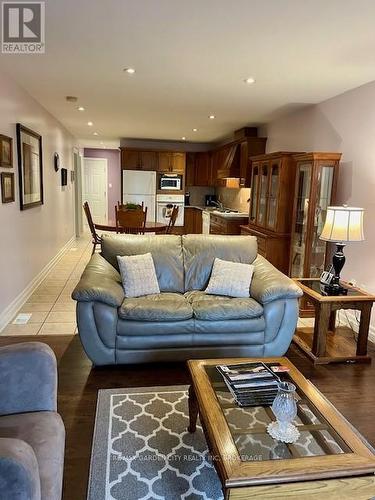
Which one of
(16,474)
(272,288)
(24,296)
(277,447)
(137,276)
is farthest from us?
(24,296)

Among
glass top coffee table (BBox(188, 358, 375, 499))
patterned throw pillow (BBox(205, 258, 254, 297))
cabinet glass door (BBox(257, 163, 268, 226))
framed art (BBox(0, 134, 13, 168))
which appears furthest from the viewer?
cabinet glass door (BBox(257, 163, 268, 226))

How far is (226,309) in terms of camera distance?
2.79 m

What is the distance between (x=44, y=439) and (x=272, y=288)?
1.94m

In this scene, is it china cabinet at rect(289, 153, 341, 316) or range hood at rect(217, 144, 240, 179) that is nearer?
china cabinet at rect(289, 153, 341, 316)

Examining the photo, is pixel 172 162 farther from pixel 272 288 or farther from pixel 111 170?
pixel 272 288

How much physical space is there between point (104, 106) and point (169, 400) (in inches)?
159

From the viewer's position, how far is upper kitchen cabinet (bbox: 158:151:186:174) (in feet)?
28.0

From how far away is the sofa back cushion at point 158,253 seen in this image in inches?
131

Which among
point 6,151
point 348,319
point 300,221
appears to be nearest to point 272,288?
point 348,319

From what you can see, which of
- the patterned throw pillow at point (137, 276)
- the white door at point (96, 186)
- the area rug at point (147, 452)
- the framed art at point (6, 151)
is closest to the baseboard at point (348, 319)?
the patterned throw pillow at point (137, 276)

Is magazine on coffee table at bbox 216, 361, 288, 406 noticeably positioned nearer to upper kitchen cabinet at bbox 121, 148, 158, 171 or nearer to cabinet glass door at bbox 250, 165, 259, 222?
cabinet glass door at bbox 250, 165, 259, 222

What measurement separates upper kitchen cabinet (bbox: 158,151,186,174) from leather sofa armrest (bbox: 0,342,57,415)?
733 centimetres

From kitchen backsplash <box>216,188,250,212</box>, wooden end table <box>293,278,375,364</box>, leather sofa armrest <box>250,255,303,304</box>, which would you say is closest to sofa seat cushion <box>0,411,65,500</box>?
leather sofa armrest <box>250,255,303,304</box>

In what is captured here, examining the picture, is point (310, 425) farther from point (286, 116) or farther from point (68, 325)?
point (286, 116)
